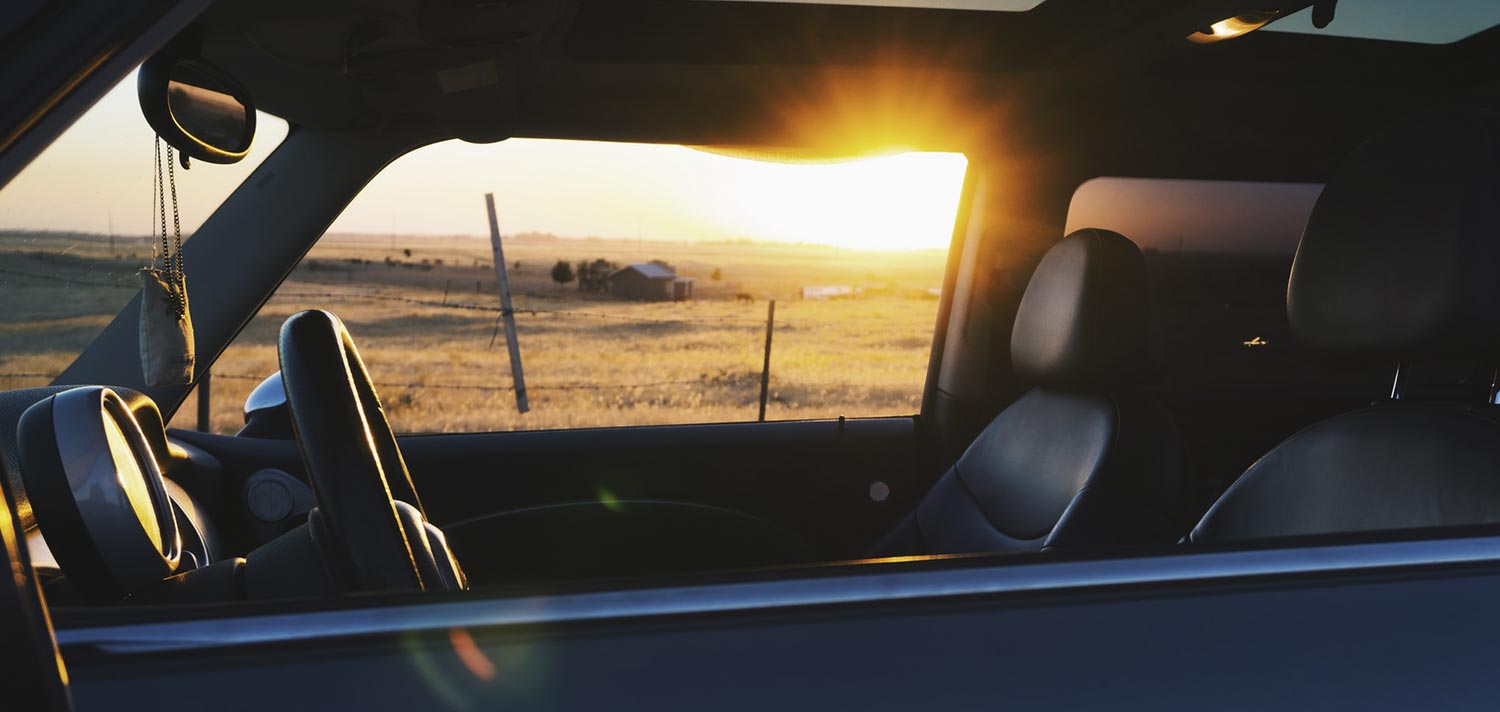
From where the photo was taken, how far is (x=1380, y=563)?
99cm

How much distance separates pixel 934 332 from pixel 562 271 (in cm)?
1911

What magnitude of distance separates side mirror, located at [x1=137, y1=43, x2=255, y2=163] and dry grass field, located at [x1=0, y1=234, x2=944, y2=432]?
21.6 feet

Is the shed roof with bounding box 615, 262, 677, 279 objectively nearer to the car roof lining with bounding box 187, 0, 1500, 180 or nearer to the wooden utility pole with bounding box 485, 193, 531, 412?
the wooden utility pole with bounding box 485, 193, 531, 412

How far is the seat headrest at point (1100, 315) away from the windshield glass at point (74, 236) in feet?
5.55

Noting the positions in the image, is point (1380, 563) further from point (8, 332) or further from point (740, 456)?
point (740, 456)

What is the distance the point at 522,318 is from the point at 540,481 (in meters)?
19.1

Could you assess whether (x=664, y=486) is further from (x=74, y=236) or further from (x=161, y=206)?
(x=74, y=236)

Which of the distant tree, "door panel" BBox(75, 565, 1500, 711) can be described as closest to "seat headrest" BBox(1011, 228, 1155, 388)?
"door panel" BBox(75, 565, 1500, 711)

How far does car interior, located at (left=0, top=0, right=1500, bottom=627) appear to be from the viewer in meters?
1.12

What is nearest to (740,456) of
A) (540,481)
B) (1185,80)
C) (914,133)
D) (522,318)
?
(540,481)

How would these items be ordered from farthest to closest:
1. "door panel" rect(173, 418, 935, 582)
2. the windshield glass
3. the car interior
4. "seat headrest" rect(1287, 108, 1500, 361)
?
"door panel" rect(173, 418, 935, 582) < "seat headrest" rect(1287, 108, 1500, 361) < the car interior < the windshield glass

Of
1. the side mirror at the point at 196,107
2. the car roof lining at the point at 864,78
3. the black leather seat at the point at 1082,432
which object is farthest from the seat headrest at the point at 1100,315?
the side mirror at the point at 196,107

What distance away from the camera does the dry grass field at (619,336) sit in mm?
12492

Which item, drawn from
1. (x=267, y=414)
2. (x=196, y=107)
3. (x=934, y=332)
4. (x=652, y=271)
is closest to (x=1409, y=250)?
(x=196, y=107)
